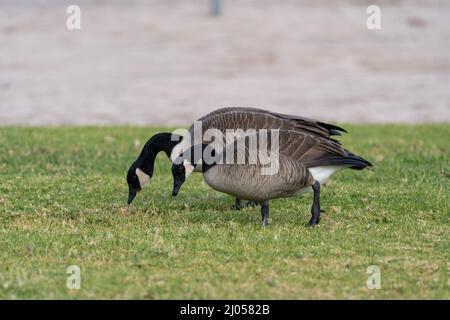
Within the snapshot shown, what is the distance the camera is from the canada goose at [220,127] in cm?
904

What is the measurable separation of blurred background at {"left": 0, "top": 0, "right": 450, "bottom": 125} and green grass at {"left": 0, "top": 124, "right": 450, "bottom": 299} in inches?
290

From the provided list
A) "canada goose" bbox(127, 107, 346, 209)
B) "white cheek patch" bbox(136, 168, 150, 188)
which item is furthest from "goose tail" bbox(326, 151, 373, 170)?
"white cheek patch" bbox(136, 168, 150, 188)

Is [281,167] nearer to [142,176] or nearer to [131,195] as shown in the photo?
[142,176]

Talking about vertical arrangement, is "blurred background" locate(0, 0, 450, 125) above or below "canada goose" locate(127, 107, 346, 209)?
above

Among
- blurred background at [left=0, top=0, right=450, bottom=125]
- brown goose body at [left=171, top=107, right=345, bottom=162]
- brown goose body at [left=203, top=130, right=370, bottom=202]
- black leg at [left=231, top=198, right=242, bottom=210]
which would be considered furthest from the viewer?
blurred background at [left=0, top=0, right=450, bottom=125]

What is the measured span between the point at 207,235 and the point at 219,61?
16410mm

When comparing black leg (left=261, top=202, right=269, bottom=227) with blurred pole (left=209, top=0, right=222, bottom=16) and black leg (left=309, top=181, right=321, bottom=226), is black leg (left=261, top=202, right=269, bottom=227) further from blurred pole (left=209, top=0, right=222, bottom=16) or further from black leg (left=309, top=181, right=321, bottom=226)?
blurred pole (left=209, top=0, right=222, bottom=16)

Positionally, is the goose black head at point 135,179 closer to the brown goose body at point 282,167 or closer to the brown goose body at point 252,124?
the brown goose body at point 252,124

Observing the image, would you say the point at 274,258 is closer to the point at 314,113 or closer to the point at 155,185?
the point at 155,185

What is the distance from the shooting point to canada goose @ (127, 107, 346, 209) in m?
9.04

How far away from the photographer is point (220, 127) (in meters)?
9.14

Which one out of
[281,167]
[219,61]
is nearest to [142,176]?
[281,167]

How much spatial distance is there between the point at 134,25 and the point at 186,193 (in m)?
17.5
